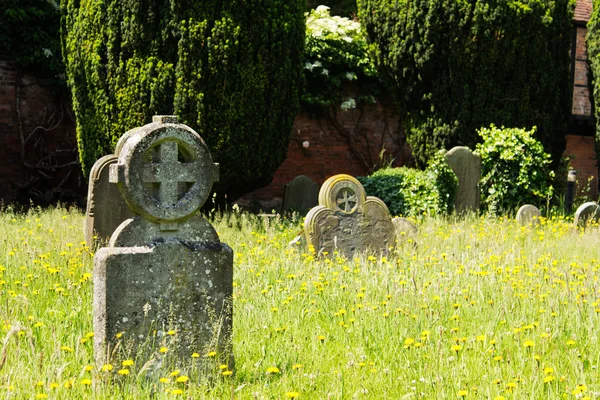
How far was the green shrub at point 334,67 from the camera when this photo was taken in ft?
44.2

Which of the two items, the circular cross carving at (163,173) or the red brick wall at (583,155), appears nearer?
the circular cross carving at (163,173)

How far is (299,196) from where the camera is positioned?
1225 cm

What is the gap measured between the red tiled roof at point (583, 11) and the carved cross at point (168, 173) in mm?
16018

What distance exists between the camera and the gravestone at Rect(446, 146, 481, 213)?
11.6 meters

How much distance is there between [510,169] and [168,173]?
29.7 ft

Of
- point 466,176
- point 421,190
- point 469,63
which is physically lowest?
point 421,190

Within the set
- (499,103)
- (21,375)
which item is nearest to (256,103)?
(499,103)

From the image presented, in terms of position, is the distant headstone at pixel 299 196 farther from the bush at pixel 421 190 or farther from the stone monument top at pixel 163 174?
the stone monument top at pixel 163 174

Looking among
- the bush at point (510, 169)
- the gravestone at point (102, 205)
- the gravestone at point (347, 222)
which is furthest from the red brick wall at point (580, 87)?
the gravestone at point (102, 205)

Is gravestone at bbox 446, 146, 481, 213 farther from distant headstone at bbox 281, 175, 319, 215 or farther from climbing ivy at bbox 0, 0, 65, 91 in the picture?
climbing ivy at bbox 0, 0, 65, 91

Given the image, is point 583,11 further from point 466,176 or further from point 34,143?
point 34,143

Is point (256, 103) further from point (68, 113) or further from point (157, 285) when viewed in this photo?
point (157, 285)

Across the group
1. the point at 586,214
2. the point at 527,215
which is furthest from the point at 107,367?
Result: the point at 586,214

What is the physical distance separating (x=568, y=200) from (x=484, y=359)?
30.9ft
